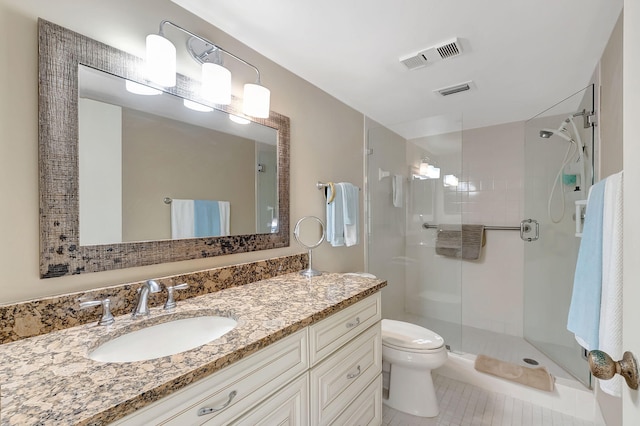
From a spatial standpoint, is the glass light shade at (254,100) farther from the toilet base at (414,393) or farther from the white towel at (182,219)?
the toilet base at (414,393)

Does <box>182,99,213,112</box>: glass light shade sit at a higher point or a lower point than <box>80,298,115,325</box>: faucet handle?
higher

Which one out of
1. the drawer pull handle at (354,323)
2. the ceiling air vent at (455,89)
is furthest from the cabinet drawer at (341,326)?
the ceiling air vent at (455,89)

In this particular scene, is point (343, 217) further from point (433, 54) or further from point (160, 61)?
point (160, 61)

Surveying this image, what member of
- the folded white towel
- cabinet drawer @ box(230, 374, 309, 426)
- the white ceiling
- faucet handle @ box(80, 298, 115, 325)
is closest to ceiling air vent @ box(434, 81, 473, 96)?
the white ceiling

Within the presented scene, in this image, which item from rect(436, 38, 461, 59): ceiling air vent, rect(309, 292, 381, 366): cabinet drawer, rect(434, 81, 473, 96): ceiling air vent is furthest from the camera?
rect(434, 81, 473, 96): ceiling air vent

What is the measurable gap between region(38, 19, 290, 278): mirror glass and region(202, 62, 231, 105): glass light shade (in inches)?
3.0

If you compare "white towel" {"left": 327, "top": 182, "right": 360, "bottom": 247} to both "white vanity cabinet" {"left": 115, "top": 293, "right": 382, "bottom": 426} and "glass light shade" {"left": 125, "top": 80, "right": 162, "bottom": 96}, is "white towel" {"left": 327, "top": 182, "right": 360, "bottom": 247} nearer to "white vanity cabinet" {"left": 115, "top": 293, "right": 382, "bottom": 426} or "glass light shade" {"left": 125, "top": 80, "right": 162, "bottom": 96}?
"white vanity cabinet" {"left": 115, "top": 293, "right": 382, "bottom": 426}

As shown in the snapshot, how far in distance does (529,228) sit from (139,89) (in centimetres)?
309

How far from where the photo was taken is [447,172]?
103 inches

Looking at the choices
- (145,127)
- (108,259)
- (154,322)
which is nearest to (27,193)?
(108,259)

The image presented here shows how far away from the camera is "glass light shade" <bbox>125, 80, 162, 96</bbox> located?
3.62ft

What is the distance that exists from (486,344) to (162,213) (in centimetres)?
284

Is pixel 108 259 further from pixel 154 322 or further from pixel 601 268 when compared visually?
pixel 601 268

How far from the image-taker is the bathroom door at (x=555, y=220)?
208 cm
